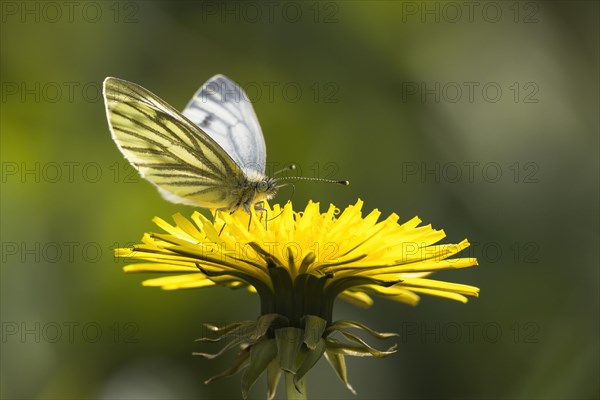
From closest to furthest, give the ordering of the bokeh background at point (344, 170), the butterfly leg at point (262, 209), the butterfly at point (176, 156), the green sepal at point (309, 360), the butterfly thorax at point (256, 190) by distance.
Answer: the green sepal at point (309, 360)
the butterfly leg at point (262, 209)
the butterfly at point (176, 156)
the butterfly thorax at point (256, 190)
the bokeh background at point (344, 170)

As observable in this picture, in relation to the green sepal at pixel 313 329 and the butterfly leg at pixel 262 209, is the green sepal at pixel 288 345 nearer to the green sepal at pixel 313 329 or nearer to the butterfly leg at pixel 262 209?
the green sepal at pixel 313 329

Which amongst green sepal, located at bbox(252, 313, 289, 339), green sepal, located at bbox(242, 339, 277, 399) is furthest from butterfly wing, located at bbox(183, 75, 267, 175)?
green sepal, located at bbox(242, 339, 277, 399)

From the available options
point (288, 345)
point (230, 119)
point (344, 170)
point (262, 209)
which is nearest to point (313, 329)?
point (288, 345)

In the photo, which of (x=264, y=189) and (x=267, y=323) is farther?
(x=264, y=189)

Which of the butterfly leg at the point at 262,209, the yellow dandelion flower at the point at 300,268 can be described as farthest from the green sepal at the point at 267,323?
the butterfly leg at the point at 262,209

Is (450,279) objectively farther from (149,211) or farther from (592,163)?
(149,211)

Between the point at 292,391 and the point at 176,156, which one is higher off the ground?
the point at 176,156

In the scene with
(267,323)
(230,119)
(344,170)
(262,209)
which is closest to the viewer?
(267,323)

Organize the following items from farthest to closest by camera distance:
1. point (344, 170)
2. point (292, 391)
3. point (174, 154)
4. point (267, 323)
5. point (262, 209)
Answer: point (344, 170)
point (174, 154)
point (262, 209)
point (267, 323)
point (292, 391)

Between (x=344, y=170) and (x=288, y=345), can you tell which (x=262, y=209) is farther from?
(x=344, y=170)
